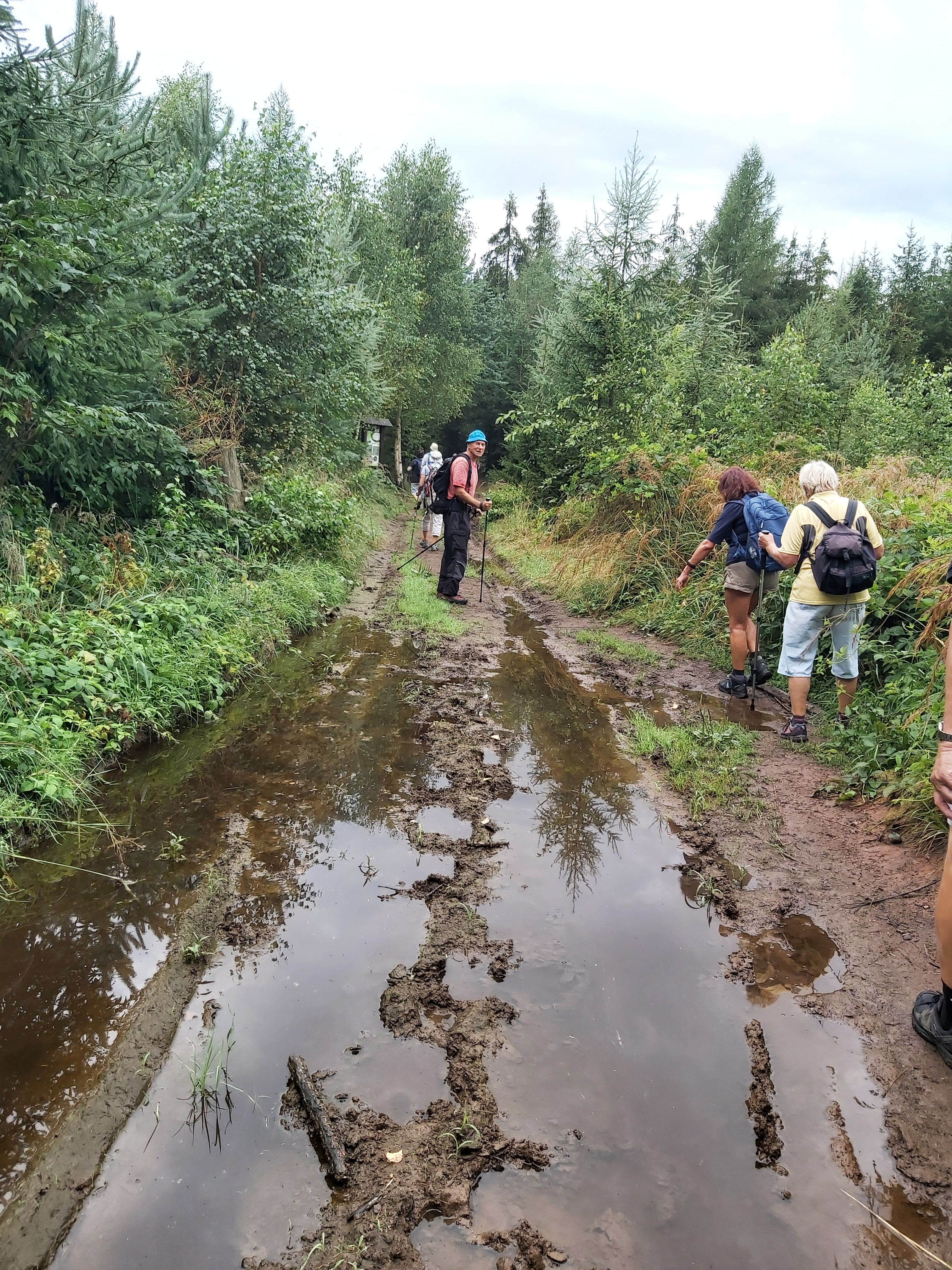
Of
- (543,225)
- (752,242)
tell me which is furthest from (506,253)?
(752,242)

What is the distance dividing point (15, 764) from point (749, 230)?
155 ft

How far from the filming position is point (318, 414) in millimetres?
13555

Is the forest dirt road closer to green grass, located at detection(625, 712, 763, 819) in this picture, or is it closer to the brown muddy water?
the brown muddy water


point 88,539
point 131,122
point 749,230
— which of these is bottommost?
point 88,539

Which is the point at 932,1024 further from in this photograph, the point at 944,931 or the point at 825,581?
the point at 825,581

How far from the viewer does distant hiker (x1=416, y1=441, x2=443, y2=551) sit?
1386 centimetres

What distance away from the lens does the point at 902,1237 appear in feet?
6.77

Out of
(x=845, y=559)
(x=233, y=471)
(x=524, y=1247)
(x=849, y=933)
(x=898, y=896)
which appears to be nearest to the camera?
(x=524, y=1247)

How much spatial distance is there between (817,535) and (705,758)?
72.7 inches

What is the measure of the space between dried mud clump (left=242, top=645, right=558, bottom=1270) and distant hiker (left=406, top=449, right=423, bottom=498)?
43.7 feet

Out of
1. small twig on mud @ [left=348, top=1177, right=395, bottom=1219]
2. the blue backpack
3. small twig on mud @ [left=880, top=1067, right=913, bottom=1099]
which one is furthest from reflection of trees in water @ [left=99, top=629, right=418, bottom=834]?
the blue backpack

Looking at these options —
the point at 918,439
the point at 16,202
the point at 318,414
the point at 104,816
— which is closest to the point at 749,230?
the point at 918,439

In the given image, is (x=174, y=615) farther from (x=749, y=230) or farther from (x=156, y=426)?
(x=749, y=230)

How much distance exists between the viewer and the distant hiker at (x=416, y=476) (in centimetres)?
1917
